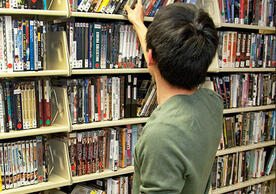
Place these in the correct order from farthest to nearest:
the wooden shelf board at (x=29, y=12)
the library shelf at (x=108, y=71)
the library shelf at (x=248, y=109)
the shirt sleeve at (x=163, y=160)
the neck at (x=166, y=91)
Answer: the library shelf at (x=248, y=109) < the library shelf at (x=108, y=71) < the wooden shelf board at (x=29, y=12) < the neck at (x=166, y=91) < the shirt sleeve at (x=163, y=160)

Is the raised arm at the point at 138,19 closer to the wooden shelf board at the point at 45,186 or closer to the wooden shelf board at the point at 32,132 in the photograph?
the wooden shelf board at the point at 32,132

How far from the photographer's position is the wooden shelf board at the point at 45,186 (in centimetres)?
170

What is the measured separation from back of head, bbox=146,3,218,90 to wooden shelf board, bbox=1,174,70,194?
998mm

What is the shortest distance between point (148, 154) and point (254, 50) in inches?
71.8

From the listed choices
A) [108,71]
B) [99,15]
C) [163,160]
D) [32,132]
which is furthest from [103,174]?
[163,160]

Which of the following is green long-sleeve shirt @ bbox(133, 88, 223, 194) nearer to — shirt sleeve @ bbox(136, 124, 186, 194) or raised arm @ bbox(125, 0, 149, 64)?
shirt sleeve @ bbox(136, 124, 186, 194)

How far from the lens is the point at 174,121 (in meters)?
1.03

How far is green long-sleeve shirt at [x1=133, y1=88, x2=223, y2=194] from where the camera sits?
40.1 inches

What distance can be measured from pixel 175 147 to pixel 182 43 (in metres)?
0.32

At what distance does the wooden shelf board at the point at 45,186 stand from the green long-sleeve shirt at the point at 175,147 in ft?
2.64

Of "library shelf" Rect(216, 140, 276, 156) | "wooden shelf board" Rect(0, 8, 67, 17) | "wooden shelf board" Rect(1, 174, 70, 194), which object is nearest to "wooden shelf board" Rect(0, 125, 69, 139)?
"wooden shelf board" Rect(1, 174, 70, 194)

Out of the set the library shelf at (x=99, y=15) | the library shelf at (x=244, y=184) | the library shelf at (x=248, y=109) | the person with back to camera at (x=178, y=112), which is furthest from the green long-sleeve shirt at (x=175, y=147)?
the library shelf at (x=244, y=184)

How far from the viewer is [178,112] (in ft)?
3.44

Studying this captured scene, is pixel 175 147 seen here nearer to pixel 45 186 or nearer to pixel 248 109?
pixel 45 186
